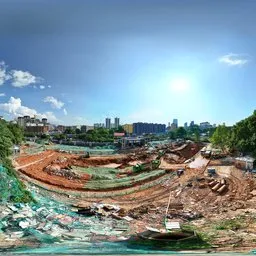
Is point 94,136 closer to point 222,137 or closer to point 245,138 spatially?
point 222,137

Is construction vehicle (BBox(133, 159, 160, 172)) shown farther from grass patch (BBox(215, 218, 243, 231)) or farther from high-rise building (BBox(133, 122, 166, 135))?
high-rise building (BBox(133, 122, 166, 135))

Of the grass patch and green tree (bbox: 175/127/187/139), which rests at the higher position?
green tree (bbox: 175/127/187/139)

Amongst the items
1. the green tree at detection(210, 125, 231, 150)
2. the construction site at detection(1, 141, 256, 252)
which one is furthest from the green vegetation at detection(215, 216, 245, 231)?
the green tree at detection(210, 125, 231, 150)

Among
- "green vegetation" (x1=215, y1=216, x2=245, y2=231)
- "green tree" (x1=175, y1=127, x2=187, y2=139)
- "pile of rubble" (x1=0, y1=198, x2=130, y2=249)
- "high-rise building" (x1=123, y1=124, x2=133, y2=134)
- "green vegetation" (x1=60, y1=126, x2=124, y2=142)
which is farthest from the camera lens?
"high-rise building" (x1=123, y1=124, x2=133, y2=134)

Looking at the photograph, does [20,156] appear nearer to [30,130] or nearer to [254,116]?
[254,116]

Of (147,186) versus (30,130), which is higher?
(30,130)

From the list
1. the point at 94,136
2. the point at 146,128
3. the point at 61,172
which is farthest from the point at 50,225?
the point at 146,128

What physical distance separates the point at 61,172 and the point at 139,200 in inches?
160

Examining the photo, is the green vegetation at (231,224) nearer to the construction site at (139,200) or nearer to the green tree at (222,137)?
the construction site at (139,200)

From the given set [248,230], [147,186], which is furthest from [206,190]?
[248,230]

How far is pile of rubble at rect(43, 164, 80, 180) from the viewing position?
1406cm

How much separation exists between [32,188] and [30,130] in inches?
766

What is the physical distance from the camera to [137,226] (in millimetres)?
8188

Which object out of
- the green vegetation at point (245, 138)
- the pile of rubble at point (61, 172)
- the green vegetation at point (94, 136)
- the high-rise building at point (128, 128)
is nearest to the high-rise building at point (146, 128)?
the high-rise building at point (128, 128)
